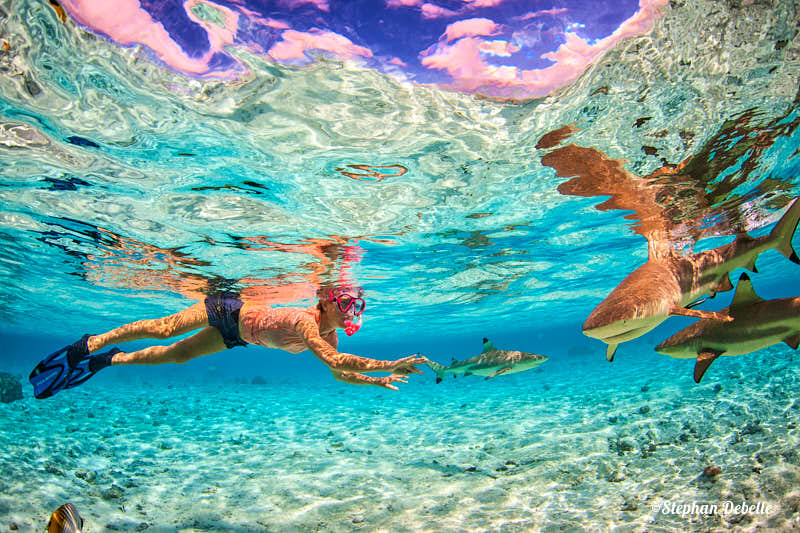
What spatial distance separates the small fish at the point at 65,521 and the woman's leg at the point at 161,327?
3.40 m

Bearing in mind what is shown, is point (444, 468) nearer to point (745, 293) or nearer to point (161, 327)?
point (745, 293)

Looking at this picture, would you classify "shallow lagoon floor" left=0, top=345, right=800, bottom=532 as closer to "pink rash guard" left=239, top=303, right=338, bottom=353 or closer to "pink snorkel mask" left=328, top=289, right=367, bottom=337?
"pink rash guard" left=239, top=303, right=338, bottom=353

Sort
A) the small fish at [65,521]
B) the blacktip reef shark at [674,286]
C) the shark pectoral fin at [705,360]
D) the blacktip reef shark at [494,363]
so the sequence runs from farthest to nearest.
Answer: the blacktip reef shark at [494,363] < the shark pectoral fin at [705,360] < the blacktip reef shark at [674,286] < the small fish at [65,521]

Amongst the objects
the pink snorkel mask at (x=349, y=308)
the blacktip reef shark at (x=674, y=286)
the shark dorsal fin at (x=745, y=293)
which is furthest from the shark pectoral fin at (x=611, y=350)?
the pink snorkel mask at (x=349, y=308)

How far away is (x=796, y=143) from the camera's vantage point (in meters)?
8.06

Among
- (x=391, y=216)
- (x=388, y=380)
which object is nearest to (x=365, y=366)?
(x=388, y=380)

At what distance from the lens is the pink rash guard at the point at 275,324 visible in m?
5.17

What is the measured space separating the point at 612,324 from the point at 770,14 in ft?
16.9

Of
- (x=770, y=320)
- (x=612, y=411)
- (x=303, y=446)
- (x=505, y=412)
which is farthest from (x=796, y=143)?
(x=303, y=446)

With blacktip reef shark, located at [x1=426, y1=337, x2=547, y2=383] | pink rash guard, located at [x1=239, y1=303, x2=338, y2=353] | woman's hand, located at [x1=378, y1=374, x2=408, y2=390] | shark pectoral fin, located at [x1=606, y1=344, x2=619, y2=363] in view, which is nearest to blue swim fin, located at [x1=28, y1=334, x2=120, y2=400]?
pink rash guard, located at [x1=239, y1=303, x2=338, y2=353]

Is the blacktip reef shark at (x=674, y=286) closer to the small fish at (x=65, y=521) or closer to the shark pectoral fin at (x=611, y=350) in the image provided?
the shark pectoral fin at (x=611, y=350)

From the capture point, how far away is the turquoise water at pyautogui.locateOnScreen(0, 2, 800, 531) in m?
5.15

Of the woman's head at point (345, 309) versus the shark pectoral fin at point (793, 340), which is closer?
the shark pectoral fin at point (793, 340)

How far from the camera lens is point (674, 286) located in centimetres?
465
